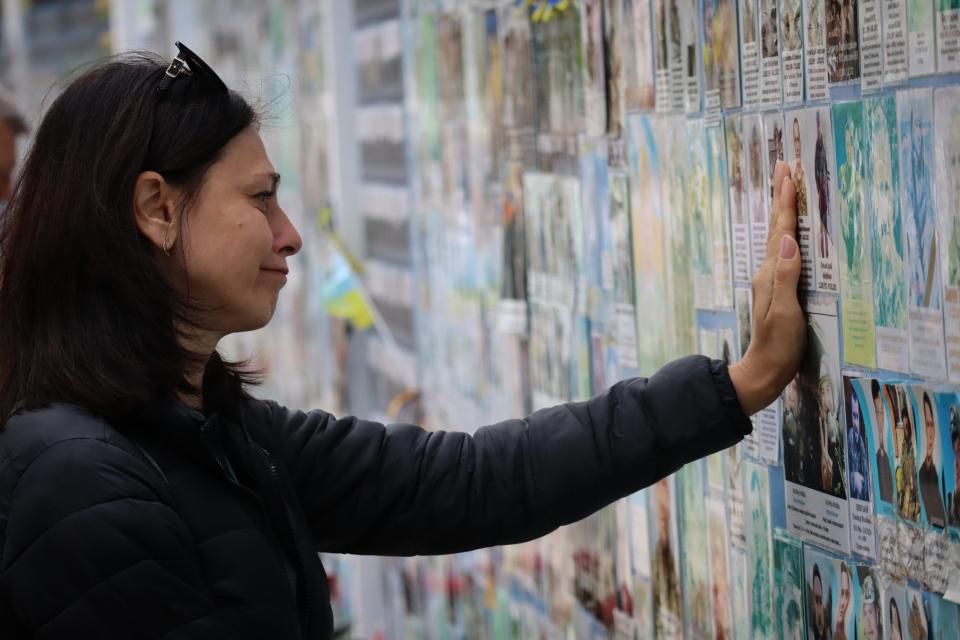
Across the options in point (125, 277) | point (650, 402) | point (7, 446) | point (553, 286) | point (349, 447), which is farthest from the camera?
point (553, 286)

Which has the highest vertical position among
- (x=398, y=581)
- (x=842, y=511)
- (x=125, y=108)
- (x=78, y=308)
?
(x=125, y=108)

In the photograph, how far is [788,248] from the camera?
1.69m

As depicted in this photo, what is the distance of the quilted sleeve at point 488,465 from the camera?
178cm

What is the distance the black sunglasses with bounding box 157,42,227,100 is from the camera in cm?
171

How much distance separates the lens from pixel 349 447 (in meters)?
1.95

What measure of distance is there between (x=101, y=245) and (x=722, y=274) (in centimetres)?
81

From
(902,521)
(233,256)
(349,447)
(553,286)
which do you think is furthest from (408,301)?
(902,521)

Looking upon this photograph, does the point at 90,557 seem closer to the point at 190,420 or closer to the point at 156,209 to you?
the point at 190,420

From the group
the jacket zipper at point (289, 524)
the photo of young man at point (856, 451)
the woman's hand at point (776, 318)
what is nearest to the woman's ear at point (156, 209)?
the jacket zipper at point (289, 524)

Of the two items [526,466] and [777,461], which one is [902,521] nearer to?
[777,461]

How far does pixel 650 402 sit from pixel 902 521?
1.19ft

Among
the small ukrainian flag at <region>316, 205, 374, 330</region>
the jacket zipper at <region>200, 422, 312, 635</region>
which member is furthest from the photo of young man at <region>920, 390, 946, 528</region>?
the small ukrainian flag at <region>316, 205, 374, 330</region>

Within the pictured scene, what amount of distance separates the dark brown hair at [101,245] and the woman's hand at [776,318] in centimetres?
66

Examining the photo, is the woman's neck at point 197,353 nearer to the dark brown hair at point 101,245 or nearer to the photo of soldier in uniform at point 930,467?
the dark brown hair at point 101,245
